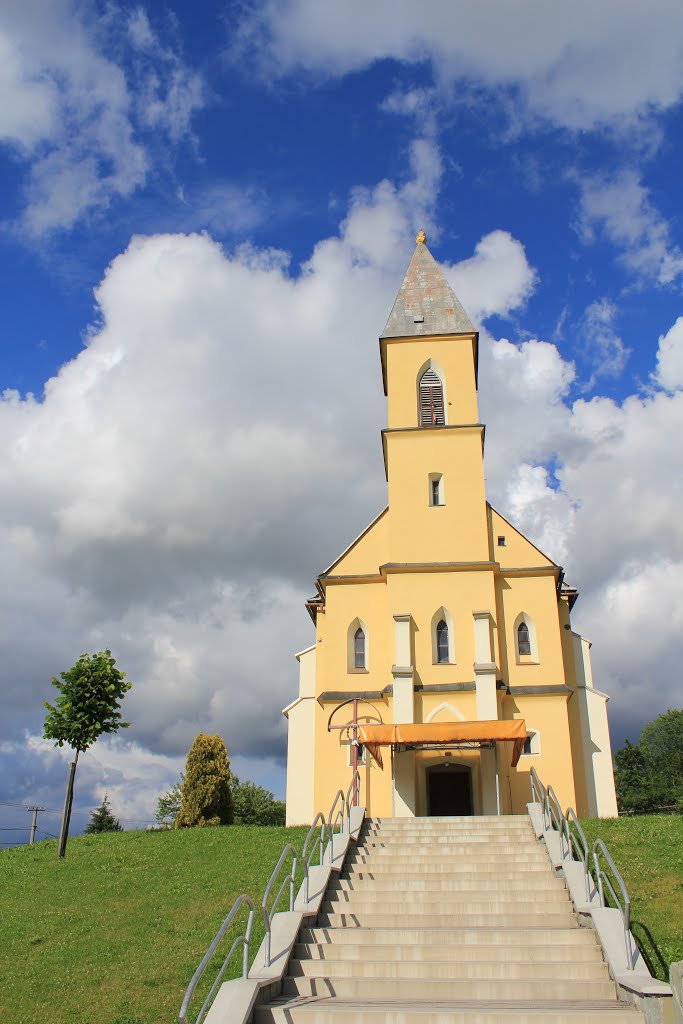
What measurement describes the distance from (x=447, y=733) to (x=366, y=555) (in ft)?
25.8

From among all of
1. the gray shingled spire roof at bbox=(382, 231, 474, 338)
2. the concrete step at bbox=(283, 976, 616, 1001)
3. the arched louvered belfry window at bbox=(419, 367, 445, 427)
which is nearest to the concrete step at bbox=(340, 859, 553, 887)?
the concrete step at bbox=(283, 976, 616, 1001)

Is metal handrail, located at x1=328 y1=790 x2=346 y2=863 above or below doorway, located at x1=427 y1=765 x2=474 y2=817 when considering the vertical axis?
below

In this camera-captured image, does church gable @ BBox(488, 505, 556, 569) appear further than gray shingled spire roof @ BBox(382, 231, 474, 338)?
No

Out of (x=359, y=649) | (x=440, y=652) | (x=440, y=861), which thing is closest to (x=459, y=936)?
(x=440, y=861)

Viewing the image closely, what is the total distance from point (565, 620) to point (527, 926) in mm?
18682

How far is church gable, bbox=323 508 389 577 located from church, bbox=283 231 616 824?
0.16ft

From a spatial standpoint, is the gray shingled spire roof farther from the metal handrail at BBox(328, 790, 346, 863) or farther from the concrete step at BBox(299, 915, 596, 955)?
the concrete step at BBox(299, 915, 596, 955)

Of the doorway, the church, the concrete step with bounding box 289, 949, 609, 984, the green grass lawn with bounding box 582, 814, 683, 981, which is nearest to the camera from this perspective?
the concrete step with bounding box 289, 949, 609, 984

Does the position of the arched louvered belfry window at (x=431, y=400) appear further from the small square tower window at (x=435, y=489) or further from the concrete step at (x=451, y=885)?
the concrete step at (x=451, y=885)

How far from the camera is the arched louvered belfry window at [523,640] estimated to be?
27.3 meters

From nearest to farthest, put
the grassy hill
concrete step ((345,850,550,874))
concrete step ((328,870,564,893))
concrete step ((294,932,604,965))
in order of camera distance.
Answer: concrete step ((294,932,604,965)) < the grassy hill < concrete step ((328,870,564,893)) < concrete step ((345,850,550,874))

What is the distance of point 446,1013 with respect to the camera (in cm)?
908

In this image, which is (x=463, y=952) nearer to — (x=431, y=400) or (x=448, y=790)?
(x=448, y=790)

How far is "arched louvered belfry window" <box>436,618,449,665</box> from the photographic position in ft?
87.0
